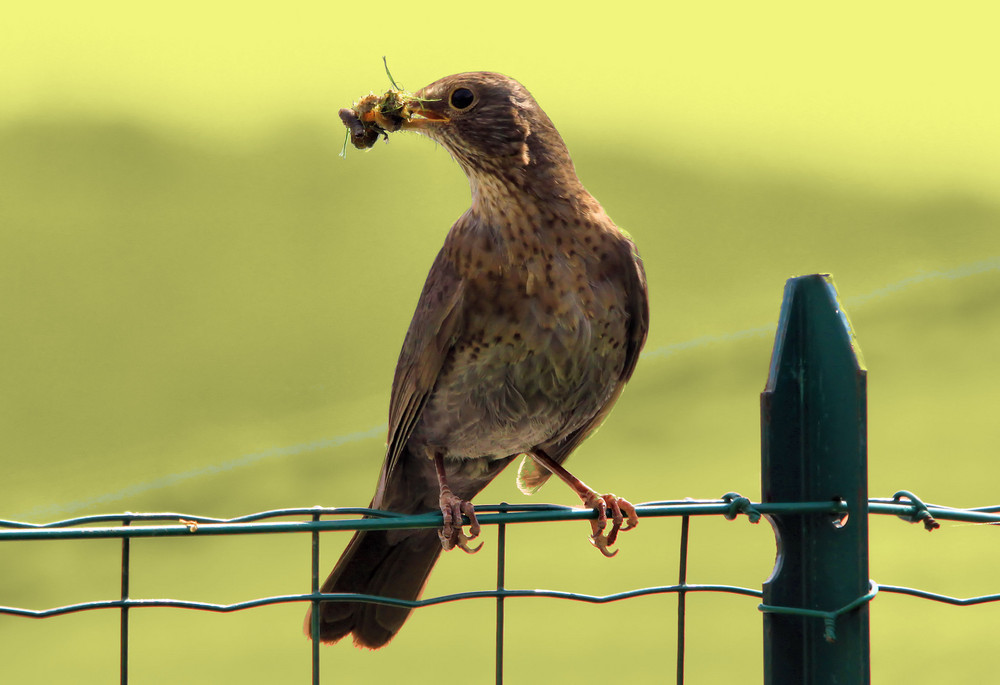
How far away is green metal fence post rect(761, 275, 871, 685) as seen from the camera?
5.44 feet

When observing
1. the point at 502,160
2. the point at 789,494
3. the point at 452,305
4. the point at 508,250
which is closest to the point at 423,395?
the point at 452,305

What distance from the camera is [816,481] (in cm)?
168

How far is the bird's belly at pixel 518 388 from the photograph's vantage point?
2637 millimetres

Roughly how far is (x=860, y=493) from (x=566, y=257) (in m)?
1.15

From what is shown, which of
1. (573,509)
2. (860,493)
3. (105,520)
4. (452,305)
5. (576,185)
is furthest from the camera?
(576,185)

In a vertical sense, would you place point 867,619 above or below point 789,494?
below

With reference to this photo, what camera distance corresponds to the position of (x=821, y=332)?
5.53 feet

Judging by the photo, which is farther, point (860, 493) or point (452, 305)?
point (452, 305)

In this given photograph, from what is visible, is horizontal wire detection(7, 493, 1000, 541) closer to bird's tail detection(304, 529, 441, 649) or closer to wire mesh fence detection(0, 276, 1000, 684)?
wire mesh fence detection(0, 276, 1000, 684)

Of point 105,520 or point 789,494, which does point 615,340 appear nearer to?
point 789,494

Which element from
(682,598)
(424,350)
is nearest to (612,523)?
(424,350)

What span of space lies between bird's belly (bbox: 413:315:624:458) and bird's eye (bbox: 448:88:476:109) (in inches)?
22.9

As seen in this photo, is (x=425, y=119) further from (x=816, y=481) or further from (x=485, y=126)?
(x=816, y=481)

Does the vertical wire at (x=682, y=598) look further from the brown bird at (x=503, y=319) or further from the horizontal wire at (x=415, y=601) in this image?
the brown bird at (x=503, y=319)
